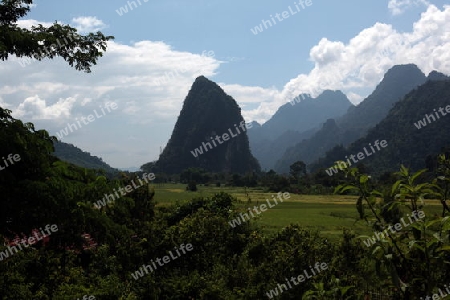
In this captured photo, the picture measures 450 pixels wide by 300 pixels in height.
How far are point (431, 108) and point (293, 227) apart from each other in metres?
97.9

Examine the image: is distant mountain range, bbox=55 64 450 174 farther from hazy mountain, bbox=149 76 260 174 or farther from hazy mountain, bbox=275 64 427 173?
hazy mountain, bbox=275 64 427 173

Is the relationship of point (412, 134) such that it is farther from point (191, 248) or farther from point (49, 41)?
point (49, 41)

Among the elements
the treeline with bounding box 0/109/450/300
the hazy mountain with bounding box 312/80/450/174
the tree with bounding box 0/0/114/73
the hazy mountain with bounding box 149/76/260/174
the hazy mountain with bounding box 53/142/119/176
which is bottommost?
the hazy mountain with bounding box 312/80/450/174

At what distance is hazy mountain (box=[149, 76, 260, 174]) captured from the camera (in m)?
119

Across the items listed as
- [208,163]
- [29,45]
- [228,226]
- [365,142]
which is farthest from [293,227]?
[208,163]

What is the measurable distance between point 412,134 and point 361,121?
104 m

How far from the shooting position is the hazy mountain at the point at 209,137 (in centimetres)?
11869

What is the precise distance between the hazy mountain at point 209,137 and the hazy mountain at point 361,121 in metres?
52.4

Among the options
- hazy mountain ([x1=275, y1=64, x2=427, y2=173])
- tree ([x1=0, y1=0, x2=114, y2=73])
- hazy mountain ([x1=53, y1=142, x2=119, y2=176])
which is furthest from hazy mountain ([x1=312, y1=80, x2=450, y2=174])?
tree ([x1=0, y1=0, x2=114, y2=73])

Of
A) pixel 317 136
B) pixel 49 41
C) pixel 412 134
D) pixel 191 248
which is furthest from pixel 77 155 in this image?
pixel 49 41

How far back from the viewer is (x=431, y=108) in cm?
9162

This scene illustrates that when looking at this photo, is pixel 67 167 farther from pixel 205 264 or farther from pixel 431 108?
pixel 431 108

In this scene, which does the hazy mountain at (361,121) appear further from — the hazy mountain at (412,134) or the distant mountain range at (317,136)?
the hazy mountain at (412,134)

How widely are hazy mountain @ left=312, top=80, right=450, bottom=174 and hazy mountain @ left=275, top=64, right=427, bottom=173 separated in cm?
6024
